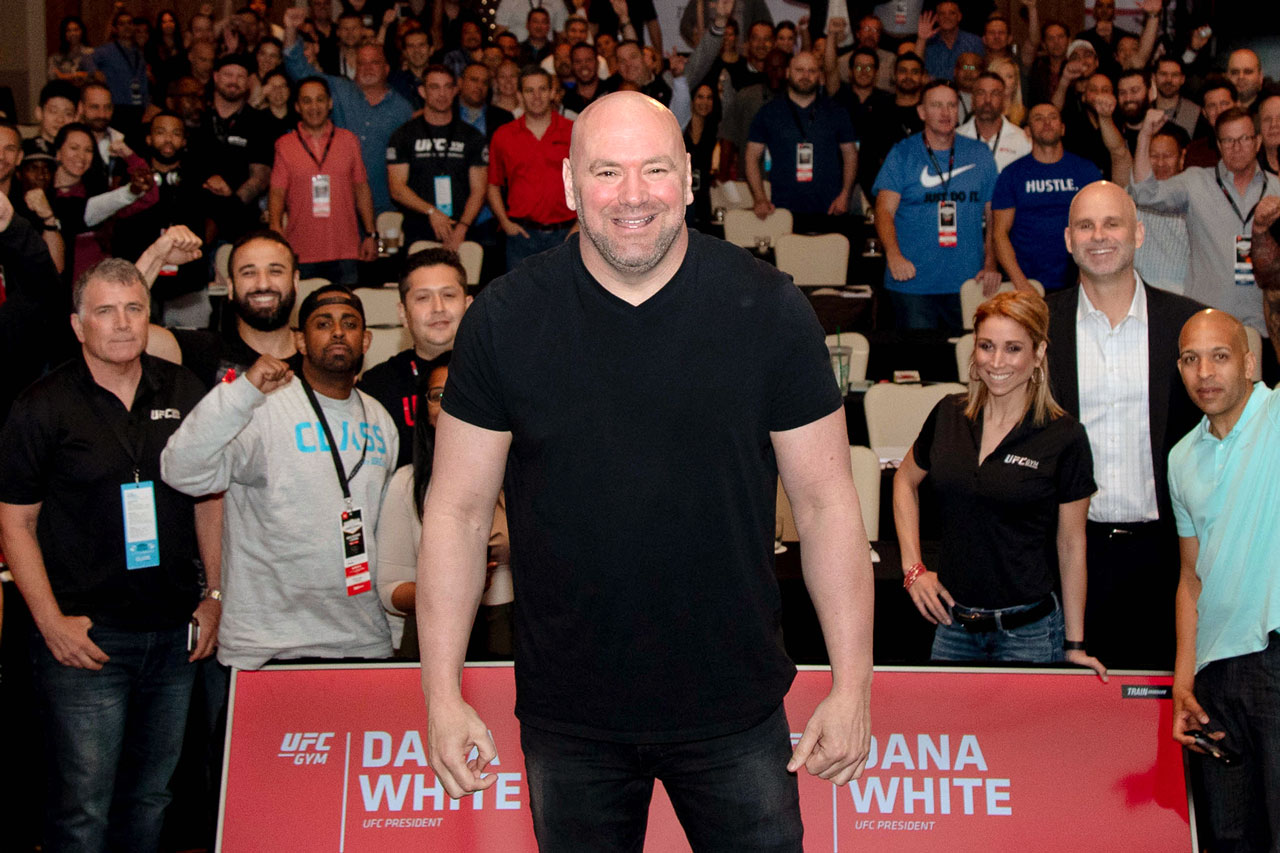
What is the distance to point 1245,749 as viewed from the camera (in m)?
3.09

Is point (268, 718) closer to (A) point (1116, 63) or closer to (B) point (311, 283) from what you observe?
(B) point (311, 283)

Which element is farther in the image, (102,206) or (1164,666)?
(102,206)

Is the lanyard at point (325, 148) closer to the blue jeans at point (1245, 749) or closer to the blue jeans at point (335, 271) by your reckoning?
the blue jeans at point (335, 271)

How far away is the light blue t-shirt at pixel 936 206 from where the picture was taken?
7.11 metres

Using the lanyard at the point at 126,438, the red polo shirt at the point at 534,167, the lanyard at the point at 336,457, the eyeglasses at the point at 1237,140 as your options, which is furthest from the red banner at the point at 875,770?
the red polo shirt at the point at 534,167

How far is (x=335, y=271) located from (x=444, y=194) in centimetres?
89

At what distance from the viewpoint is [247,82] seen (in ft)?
26.0

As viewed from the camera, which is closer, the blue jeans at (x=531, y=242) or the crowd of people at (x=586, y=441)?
the crowd of people at (x=586, y=441)

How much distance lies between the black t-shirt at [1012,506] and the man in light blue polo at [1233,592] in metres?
0.31

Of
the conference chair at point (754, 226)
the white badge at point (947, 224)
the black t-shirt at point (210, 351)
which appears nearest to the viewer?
the black t-shirt at point (210, 351)

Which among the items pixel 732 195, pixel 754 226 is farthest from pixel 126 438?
pixel 732 195

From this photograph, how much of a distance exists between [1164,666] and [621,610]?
243cm

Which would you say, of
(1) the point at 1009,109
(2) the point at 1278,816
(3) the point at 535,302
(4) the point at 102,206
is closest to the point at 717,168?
(1) the point at 1009,109

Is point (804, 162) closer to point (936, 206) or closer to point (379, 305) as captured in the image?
point (936, 206)
